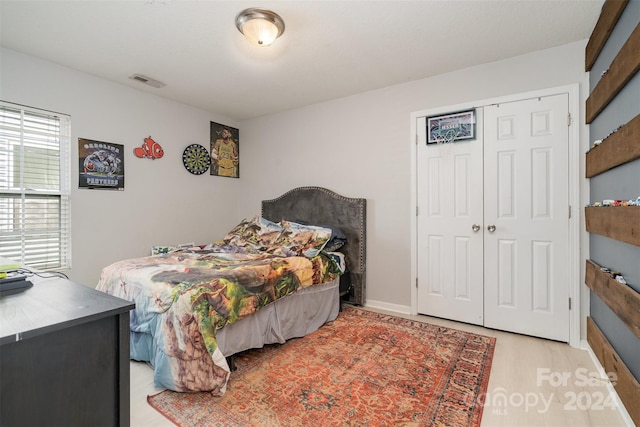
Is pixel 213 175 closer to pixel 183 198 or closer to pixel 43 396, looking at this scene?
pixel 183 198

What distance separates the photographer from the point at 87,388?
1022 mm

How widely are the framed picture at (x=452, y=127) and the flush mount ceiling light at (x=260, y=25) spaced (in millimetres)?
1719

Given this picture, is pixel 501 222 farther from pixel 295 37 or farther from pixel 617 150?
pixel 295 37

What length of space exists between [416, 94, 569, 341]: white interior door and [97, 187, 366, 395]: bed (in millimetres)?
806

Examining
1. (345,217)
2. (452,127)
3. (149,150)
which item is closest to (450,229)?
(452,127)

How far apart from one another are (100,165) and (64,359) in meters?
2.77

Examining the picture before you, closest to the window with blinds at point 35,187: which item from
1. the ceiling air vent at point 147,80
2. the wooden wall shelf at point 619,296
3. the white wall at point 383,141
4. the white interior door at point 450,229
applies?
the ceiling air vent at point 147,80

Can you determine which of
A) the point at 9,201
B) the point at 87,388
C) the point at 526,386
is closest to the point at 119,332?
the point at 87,388

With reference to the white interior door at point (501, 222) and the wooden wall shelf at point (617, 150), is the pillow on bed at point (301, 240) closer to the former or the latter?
the white interior door at point (501, 222)

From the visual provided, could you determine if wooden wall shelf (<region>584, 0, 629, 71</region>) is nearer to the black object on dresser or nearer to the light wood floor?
the light wood floor

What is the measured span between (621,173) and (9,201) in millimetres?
4514

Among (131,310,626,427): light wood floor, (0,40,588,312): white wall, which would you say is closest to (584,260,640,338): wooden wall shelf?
(131,310,626,427): light wood floor

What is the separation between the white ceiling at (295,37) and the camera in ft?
6.77

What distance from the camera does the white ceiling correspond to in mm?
2062
